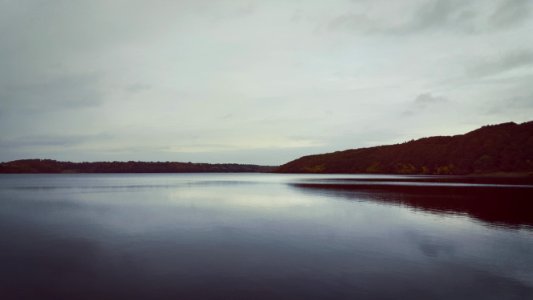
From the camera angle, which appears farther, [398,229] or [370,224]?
[370,224]

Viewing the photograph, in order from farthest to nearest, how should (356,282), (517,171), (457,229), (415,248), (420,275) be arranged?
(517,171) → (457,229) → (415,248) → (420,275) → (356,282)

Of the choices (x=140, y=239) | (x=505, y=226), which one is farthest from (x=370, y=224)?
(x=140, y=239)

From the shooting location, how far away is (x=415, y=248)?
24.6m

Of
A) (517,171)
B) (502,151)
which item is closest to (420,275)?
(517,171)

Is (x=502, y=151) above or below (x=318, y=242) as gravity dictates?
above

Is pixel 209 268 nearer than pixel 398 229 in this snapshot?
Yes

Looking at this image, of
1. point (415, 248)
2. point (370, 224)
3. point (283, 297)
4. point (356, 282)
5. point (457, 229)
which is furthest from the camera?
point (370, 224)

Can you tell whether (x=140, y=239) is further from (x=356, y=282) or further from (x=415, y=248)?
(x=415, y=248)

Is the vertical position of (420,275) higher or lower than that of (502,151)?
lower

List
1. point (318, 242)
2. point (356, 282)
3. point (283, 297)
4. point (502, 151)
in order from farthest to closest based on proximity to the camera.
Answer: point (502, 151) → point (318, 242) → point (356, 282) → point (283, 297)

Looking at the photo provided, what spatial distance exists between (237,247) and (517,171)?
622 ft

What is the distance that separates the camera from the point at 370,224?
34.6 meters

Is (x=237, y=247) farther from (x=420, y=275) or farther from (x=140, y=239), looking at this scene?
(x=420, y=275)

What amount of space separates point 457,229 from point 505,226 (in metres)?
5.11
